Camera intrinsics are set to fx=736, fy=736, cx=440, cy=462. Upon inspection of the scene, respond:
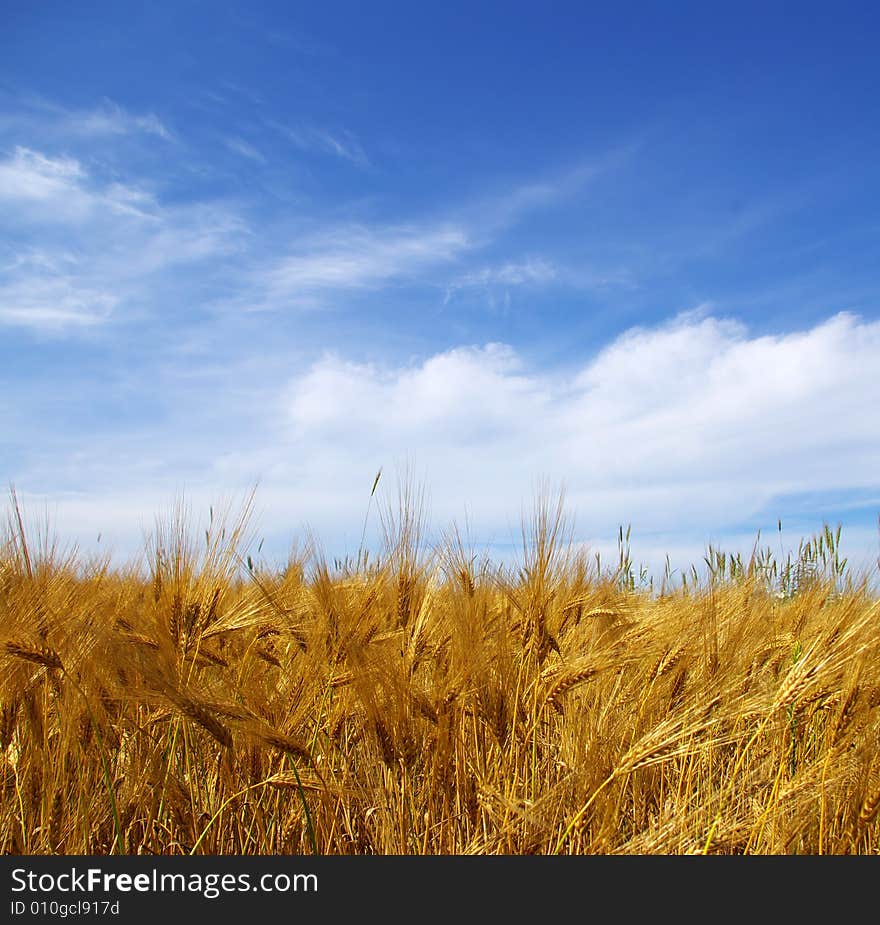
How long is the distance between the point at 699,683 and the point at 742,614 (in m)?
0.58

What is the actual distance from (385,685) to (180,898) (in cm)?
69

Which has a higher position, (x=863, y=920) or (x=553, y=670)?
(x=553, y=670)

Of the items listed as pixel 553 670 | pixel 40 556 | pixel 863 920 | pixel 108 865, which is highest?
pixel 40 556

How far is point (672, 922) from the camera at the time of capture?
163cm

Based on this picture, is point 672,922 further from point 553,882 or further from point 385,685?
point 385,685

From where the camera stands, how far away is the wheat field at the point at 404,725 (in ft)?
6.56

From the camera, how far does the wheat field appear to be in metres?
2.00

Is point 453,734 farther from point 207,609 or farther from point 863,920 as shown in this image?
point 863,920

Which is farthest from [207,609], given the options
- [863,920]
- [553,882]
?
[863,920]

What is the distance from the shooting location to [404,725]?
205 cm

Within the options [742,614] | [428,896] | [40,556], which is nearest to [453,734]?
[428,896]

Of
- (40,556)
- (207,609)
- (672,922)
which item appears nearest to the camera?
(672,922)

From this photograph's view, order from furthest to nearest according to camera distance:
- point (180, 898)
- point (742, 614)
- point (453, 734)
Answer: point (742, 614) → point (453, 734) → point (180, 898)

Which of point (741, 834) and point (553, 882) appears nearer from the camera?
point (553, 882)
